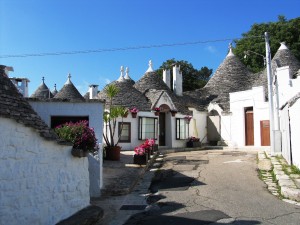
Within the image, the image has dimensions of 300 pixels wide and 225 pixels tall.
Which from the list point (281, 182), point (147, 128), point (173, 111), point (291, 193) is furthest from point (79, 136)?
point (173, 111)

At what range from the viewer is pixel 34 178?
5.89 m

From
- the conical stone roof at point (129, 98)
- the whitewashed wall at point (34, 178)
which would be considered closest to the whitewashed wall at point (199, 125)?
the conical stone roof at point (129, 98)

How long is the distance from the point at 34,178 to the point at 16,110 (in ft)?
4.08

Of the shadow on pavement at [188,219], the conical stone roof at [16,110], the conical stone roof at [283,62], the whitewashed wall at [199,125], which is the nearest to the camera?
the conical stone roof at [16,110]

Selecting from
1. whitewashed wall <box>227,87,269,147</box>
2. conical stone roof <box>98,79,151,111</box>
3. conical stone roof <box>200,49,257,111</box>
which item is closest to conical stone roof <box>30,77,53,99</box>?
conical stone roof <box>98,79,151,111</box>

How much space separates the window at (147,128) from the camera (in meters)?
23.5

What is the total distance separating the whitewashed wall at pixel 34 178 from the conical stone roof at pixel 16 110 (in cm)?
9

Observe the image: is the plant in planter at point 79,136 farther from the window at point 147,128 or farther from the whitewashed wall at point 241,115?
the whitewashed wall at point 241,115

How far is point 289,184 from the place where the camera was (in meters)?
9.31

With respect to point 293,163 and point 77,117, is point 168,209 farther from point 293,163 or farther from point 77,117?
point 293,163

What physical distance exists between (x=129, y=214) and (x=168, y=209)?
3.11 ft

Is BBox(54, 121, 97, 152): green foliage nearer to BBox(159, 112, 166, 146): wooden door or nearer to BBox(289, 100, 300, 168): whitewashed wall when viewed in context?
BBox(289, 100, 300, 168): whitewashed wall

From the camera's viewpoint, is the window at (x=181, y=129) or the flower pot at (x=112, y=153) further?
the window at (x=181, y=129)

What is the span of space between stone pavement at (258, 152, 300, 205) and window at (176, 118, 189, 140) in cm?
1170
